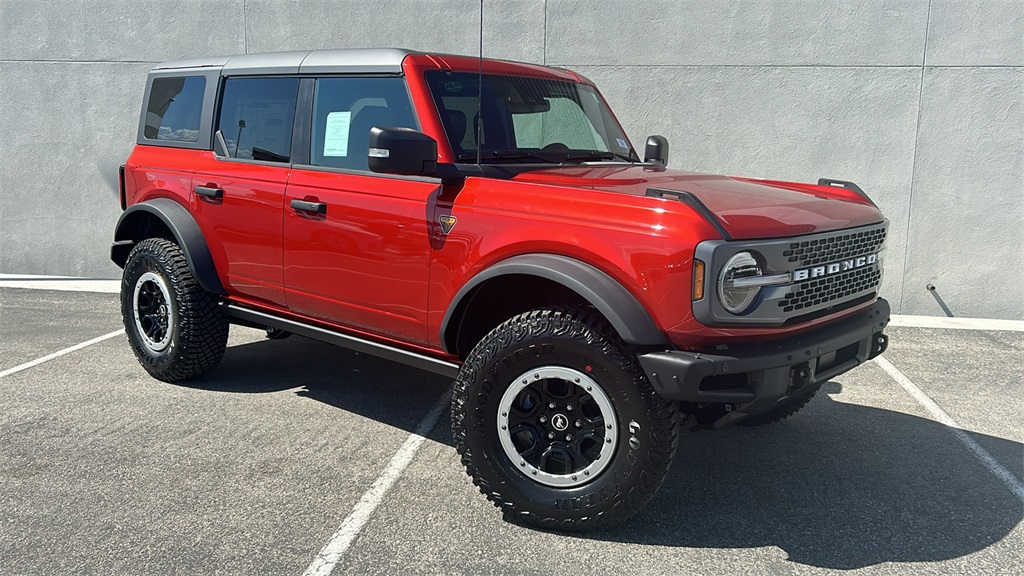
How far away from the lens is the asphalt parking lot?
301 cm

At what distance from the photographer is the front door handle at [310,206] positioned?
400cm

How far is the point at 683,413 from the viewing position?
327 cm

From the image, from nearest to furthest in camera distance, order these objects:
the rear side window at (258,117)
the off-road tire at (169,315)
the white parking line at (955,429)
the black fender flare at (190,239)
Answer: the white parking line at (955,429)
the rear side window at (258,117)
the black fender flare at (190,239)
the off-road tire at (169,315)

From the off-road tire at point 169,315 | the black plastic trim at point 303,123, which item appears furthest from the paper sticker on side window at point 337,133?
the off-road tire at point 169,315

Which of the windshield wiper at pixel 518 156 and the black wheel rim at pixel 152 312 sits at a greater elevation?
the windshield wiper at pixel 518 156

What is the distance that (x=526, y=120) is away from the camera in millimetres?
4164

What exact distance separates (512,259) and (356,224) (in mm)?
955

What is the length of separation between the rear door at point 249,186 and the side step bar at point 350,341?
107 millimetres

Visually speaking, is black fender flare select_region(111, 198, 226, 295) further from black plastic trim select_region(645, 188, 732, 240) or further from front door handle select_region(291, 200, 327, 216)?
black plastic trim select_region(645, 188, 732, 240)

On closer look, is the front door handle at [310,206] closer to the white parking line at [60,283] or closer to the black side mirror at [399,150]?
the black side mirror at [399,150]

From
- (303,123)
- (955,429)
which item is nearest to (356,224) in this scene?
(303,123)

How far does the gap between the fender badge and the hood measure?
33 cm

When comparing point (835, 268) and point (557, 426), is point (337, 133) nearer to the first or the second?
point (557, 426)

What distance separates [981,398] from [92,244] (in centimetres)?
872
